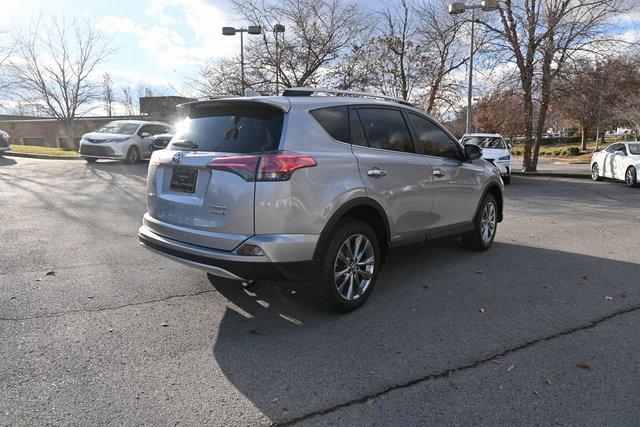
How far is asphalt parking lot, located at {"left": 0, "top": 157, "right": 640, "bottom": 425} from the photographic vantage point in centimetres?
276

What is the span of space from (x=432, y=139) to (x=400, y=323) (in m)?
2.27

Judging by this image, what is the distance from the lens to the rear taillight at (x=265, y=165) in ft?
11.5

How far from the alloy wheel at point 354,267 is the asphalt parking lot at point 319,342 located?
23cm

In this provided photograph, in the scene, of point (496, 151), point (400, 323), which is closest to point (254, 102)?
point (400, 323)

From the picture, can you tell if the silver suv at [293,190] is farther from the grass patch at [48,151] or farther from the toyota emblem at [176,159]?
the grass patch at [48,151]

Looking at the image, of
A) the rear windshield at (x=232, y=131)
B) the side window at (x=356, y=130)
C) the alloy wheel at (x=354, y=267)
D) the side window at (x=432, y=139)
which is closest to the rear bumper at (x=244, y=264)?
the alloy wheel at (x=354, y=267)

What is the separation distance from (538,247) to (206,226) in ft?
16.3

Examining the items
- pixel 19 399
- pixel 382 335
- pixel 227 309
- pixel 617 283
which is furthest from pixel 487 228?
pixel 19 399

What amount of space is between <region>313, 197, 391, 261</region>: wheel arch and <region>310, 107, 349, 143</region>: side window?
1.88ft

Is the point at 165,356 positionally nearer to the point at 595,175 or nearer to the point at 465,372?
the point at 465,372

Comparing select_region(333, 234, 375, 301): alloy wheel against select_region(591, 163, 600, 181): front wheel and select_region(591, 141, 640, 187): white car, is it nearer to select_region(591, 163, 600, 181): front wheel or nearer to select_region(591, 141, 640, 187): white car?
select_region(591, 141, 640, 187): white car

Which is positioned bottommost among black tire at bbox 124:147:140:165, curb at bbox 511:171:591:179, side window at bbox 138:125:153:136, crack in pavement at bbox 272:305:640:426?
crack in pavement at bbox 272:305:640:426

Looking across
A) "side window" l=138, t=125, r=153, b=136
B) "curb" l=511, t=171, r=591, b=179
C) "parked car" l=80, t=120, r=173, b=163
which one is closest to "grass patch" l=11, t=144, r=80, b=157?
"parked car" l=80, t=120, r=173, b=163

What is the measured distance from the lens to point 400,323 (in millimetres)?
3959
